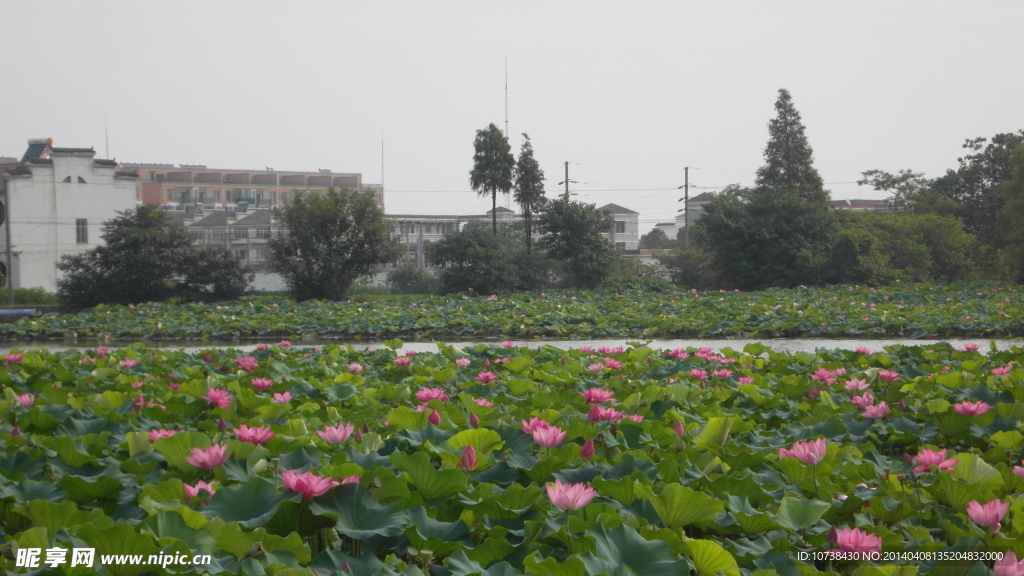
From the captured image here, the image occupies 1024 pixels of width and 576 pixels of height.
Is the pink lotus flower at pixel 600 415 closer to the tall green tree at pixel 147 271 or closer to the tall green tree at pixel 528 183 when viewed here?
the tall green tree at pixel 147 271

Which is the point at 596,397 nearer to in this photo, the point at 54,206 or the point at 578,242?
the point at 578,242

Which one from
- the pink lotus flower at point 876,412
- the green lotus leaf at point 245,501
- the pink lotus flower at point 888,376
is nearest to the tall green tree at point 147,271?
the pink lotus flower at point 888,376

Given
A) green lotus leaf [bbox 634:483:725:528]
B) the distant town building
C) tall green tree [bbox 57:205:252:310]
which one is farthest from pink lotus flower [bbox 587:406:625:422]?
the distant town building

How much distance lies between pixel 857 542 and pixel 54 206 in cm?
3605

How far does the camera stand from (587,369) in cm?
459

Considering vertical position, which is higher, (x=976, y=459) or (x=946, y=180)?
(x=946, y=180)

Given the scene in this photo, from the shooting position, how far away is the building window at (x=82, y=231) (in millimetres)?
32438

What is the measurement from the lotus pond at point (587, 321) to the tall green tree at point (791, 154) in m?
14.0

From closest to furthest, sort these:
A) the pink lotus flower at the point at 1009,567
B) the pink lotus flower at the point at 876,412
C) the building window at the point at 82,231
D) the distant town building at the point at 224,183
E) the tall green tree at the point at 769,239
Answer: the pink lotus flower at the point at 1009,567 → the pink lotus flower at the point at 876,412 → the tall green tree at the point at 769,239 → the building window at the point at 82,231 → the distant town building at the point at 224,183

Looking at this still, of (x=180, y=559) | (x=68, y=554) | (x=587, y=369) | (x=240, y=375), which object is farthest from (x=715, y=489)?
(x=240, y=375)

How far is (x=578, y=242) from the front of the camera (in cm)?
2302

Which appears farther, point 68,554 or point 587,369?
point 587,369

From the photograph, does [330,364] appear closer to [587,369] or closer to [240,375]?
[240,375]

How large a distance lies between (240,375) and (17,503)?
2.30m
